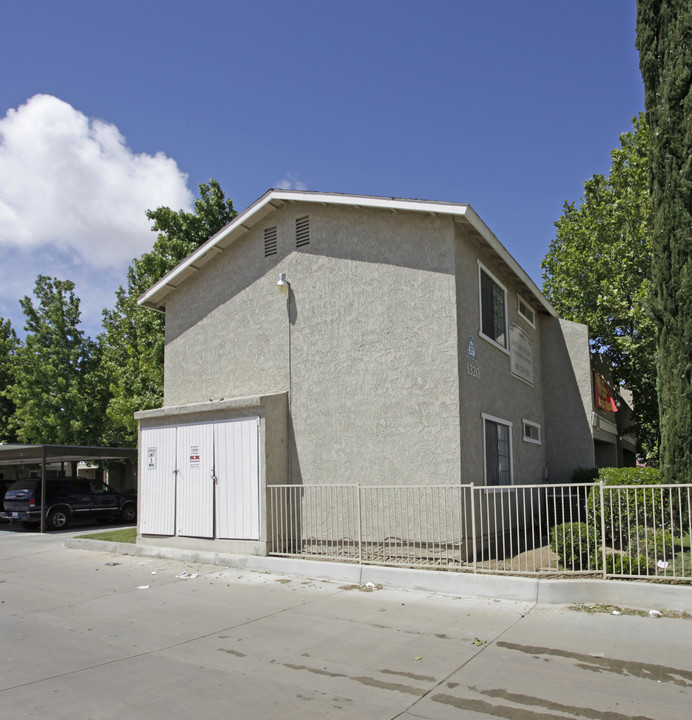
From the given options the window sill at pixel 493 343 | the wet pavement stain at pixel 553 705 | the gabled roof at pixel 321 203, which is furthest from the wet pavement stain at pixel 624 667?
the gabled roof at pixel 321 203

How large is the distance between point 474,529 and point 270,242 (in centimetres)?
700

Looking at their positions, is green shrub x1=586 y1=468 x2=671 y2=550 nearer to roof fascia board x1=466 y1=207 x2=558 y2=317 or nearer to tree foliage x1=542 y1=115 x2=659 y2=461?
roof fascia board x1=466 y1=207 x2=558 y2=317

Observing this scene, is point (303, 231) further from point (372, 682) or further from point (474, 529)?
point (372, 682)

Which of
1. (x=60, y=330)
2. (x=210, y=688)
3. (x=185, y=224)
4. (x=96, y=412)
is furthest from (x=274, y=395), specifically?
(x=60, y=330)

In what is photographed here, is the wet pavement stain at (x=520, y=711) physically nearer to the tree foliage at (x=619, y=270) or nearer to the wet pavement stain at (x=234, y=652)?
the wet pavement stain at (x=234, y=652)

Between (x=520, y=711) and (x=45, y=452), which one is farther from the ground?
(x=45, y=452)

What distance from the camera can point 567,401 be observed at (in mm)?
16047

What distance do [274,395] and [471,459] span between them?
3.73 m

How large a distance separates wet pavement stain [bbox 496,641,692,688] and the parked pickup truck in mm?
16887

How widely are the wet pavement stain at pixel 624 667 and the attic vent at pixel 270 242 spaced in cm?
880

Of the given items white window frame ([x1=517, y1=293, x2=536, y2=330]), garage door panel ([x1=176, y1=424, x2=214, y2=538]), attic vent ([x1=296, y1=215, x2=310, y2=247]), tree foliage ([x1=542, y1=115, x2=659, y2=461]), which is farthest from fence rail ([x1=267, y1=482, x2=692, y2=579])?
tree foliage ([x1=542, y1=115, x2=659, y2=461])

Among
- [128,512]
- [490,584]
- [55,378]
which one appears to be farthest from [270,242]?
[55,378]

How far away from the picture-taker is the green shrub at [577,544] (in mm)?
8250

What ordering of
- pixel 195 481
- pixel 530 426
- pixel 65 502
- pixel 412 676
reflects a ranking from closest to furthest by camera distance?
pixel 412 676 < pixel 195 481 < pixel 530 426 < pixel 65 502
